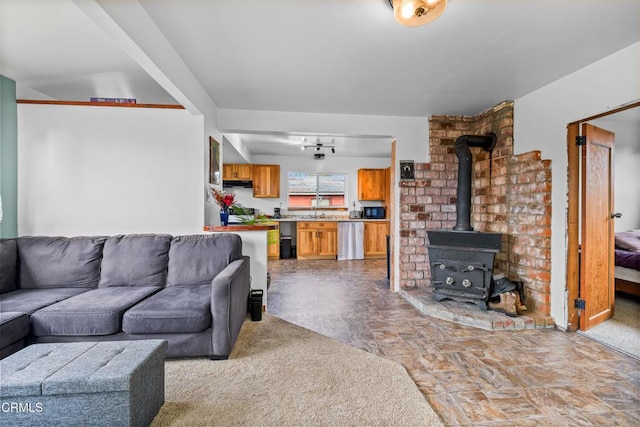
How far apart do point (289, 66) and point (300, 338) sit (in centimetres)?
236

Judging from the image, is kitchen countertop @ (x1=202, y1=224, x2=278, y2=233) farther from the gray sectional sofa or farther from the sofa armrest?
the sofa armrest

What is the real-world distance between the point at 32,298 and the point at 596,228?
190 inches

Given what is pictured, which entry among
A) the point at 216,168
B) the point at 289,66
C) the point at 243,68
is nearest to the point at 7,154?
the point at 216,168

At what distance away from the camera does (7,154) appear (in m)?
2.70

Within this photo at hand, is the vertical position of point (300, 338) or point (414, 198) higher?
point (414, 198)

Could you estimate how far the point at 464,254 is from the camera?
2986 mm

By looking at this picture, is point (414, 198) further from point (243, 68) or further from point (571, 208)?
point (243, 68)

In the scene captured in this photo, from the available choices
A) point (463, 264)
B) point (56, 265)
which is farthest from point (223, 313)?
point (463, 264)

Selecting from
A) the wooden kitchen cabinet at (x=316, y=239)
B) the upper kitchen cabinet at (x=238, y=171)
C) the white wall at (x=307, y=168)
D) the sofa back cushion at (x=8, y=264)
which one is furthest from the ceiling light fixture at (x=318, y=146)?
the sofa back cushion at (x=8, y=264)

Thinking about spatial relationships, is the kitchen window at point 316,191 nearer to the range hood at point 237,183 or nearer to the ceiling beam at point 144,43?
the range hood at point 237,183

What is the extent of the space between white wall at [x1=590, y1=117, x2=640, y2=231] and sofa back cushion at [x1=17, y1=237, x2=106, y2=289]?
21.1ft

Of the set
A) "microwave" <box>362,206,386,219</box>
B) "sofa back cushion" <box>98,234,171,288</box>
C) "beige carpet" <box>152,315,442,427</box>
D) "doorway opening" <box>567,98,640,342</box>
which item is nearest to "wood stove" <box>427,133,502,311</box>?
"doorway opening" <box>567,98,640,342</box>

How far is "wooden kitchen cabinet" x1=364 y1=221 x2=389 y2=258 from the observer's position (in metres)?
6.18

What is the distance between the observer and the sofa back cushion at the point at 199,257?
8.24 feet
